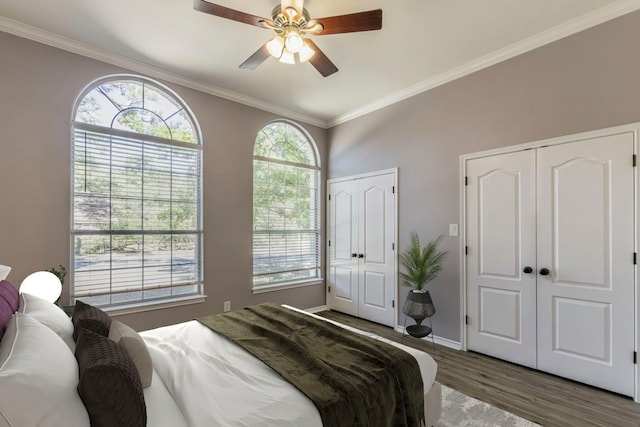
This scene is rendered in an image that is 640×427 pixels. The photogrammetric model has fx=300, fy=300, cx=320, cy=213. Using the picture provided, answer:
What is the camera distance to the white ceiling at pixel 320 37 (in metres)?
2.37

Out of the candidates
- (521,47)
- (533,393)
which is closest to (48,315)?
(533,393)

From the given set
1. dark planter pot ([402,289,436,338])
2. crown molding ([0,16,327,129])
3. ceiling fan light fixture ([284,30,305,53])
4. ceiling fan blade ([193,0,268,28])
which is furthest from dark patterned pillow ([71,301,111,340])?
dark planter pot ([402,289,436,338])

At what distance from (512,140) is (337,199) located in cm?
245

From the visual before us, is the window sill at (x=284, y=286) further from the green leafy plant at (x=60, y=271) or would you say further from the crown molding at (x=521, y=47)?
the crown molding at (x=521, y=47)

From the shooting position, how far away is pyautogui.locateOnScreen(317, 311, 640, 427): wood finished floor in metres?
2.10

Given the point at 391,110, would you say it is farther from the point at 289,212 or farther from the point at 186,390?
the point at 186,390

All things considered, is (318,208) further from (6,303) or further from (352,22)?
(6,303)

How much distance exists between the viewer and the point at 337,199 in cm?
473

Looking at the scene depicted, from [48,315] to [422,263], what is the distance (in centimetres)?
308

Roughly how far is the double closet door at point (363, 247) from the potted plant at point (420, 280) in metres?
0.51

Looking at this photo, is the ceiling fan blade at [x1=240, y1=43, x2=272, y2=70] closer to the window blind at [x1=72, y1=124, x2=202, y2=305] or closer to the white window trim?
the window blind at [x1=72, y1=124, x2=202, y2=305]

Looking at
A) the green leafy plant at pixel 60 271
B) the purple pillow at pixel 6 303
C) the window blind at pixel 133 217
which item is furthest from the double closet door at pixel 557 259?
the green leafy plant at pixel 60 271

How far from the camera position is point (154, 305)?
10.6ft

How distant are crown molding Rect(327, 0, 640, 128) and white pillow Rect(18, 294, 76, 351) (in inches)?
154
